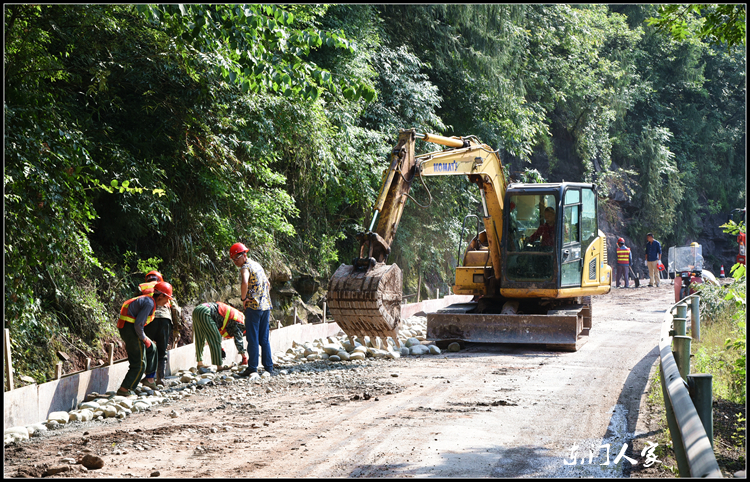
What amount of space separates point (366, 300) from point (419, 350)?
2619 millimetres

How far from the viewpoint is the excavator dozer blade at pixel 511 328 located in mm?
10875

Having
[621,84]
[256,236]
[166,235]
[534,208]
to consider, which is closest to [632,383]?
[534,208]

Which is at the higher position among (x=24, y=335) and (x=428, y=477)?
(x=24, y=335)

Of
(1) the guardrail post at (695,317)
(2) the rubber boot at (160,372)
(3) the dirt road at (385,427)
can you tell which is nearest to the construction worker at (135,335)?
(2) the rubber boot at (160,372)

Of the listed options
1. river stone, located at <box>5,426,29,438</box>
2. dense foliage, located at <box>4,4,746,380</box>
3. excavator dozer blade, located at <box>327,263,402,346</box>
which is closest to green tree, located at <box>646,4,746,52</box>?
dense foliage, located at <box>4,4,746,380</box>

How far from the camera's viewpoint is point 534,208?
11.6 m

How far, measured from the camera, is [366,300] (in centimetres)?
866

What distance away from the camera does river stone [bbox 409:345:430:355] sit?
10.9 meters

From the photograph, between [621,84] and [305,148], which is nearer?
[305,148]

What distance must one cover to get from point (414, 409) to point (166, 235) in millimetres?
6352

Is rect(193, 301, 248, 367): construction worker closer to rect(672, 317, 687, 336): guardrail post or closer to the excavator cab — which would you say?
the excavator cab

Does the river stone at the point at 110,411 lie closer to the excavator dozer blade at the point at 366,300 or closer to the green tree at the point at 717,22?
the excavator dozer blade at the point at 366,300

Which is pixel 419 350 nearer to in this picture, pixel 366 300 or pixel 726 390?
pixel 366 300

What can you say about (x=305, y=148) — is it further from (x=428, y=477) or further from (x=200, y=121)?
(x=428, y=477)
